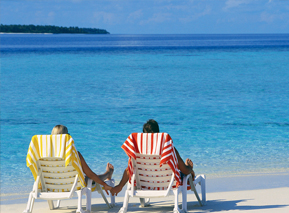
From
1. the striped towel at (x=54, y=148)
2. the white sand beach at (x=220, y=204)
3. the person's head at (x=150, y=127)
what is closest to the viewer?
the striped towel at (x=54, y=148)

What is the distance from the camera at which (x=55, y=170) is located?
14.5 ft

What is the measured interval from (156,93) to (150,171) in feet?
57.2

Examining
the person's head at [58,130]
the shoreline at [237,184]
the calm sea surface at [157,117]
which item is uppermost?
the person's head at [58,130]

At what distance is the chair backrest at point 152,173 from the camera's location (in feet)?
14.5

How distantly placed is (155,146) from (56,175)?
1.14m

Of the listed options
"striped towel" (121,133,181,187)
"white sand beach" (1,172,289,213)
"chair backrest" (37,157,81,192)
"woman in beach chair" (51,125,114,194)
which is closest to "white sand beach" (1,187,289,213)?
"white sand beach" (1,172,289,213)

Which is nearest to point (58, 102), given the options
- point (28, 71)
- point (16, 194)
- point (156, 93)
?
point (156, 93)

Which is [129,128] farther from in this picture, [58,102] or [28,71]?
[28,71]

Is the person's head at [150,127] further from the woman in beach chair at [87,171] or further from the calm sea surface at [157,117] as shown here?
the calm sea surface at [157,117]

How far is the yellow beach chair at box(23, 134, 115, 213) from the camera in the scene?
13.8 feet

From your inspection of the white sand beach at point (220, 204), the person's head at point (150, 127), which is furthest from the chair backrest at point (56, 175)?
the person's head at point (150, 127)

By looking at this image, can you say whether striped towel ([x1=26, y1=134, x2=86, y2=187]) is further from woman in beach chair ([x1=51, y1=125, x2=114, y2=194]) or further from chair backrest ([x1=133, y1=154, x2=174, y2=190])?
chair backrest ([x1=133, y1=154, x2=174, y2=190])

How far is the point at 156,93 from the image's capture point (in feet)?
71.7

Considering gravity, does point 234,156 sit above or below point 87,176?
below
